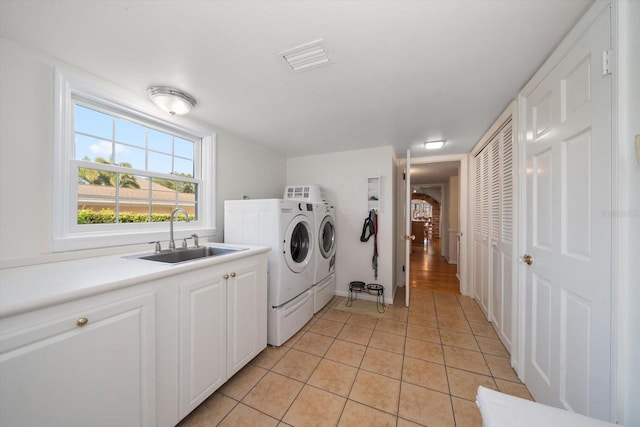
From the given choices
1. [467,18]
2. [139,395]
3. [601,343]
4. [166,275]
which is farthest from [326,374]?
[467,18]

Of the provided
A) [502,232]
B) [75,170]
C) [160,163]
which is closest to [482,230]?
[502,232]

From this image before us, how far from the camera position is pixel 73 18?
41.0 inches

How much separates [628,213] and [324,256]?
2364 millimetres

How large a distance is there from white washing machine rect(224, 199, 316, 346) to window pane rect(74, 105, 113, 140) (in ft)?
3.44

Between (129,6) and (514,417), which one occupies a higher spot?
(129,6)

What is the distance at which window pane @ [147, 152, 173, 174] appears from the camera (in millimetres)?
1962

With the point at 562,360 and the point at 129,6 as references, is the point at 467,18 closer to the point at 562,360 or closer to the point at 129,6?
the point at 129,6

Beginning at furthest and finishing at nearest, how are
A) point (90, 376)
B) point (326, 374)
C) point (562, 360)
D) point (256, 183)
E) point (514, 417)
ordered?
point (256, 183)
point (326, 374)
point (562, 360)
point (90, 376)
point (514, 417)

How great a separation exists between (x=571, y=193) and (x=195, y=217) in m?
2.89

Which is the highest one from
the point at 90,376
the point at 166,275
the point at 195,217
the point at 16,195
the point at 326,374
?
the point at 16,195

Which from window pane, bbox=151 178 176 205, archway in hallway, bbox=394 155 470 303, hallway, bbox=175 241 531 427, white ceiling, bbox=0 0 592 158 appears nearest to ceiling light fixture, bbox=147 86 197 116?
white ceiling, bbox=0 0 592 158

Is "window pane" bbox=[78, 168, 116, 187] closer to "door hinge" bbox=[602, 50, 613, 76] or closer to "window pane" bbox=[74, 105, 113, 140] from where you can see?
"window pane" bbox=[74, 105, 113, 140]

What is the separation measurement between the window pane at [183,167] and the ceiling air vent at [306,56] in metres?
1.53

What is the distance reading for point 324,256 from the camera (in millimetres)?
2832
